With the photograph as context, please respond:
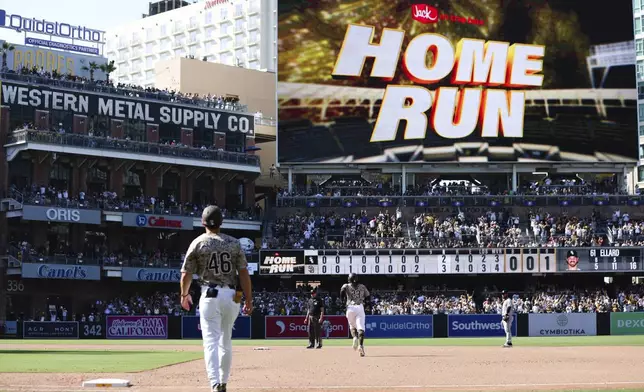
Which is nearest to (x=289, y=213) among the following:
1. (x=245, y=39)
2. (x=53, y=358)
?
(x=53, y=358)

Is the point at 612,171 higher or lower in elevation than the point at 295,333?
higher

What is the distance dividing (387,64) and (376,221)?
443 inches

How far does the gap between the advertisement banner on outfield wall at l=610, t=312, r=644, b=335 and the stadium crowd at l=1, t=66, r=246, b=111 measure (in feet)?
122

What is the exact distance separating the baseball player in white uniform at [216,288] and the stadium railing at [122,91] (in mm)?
61912

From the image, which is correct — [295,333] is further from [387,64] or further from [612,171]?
[612,171]

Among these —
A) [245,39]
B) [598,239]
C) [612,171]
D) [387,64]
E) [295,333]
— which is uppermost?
[245,39]

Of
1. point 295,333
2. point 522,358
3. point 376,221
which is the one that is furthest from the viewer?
point 376,221

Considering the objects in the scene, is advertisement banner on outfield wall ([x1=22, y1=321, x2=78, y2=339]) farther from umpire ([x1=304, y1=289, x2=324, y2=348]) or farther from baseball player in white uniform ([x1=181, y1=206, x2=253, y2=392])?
baseball player in white uniform ([x1=181, y1=206, x2=253, y2=392])

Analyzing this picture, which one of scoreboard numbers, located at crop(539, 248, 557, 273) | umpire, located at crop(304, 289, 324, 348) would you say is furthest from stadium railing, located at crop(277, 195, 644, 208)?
umpire, located at crop(304, 289, 324, 348)

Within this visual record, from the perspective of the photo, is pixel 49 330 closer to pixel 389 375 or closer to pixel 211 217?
pixel 389 375

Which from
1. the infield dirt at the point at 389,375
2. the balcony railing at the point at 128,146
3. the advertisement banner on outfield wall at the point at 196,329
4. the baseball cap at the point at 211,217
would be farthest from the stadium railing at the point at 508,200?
the baseball cap at the point at 211,217

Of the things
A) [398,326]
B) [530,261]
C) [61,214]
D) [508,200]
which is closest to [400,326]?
[398,326]

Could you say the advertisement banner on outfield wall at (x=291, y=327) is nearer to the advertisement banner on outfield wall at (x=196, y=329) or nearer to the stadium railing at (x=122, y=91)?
the advertisement banner on outfield wall at (x=196, y=329)

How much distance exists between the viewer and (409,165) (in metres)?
81.5
